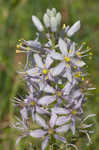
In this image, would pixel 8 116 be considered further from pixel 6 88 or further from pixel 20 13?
pixel 20 13

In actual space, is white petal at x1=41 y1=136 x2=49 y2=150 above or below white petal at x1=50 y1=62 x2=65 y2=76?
below

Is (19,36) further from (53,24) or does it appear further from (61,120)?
(61,120)

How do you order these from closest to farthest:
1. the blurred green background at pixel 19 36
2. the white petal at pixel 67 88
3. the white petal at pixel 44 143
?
1. the white petal at pixel 44 143
2. the white petal at pixel 67 88
3. the blurred green background at pixel 19 36

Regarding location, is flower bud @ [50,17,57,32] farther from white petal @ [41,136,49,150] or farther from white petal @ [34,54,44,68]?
white petal @ [41,136,49,150]

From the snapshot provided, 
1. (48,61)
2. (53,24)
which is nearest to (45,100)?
(48,61)

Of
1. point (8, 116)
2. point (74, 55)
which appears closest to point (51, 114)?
point (74, 55)

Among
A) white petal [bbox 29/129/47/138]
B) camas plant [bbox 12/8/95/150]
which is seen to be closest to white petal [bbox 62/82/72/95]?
camas plant [bbox 12/8/95/150]

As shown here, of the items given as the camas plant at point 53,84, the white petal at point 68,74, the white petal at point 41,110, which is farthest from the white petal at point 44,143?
the white petal at point 68,74

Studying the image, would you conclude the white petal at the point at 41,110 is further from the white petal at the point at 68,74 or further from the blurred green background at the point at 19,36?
the blurred green background at the point at 19,36

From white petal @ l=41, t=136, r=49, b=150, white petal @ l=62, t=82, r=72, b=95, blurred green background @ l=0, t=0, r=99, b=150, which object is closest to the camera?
white petal @ l=41, t=136, r=49, b=150

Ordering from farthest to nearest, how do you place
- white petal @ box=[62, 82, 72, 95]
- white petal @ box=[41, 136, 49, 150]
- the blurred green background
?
the blurred green background → white petal @ box=[62, 82, 72, 95] → white petal @ box=[41, 136, 49, 150]
